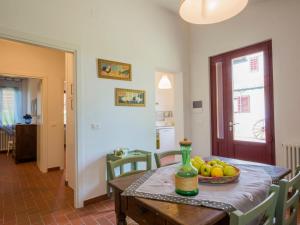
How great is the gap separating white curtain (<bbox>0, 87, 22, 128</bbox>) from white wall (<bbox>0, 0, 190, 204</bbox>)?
550cm

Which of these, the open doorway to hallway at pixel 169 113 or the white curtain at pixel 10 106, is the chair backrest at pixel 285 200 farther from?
the white curtain at pixel 10 106

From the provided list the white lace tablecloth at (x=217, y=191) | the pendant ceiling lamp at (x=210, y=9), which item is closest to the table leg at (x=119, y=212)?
the white lace tablecloth at (x=217, y=191)

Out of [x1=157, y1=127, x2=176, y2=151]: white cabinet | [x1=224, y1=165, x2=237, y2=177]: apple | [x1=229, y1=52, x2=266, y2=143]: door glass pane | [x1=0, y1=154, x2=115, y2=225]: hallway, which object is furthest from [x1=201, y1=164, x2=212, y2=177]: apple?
[x1=157, y1=127, x2=176, y2=151]: white cabinet

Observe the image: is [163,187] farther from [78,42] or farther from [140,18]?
[140,18]

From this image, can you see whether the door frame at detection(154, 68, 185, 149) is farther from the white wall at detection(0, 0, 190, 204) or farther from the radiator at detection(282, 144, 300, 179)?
the radiator at detection(282, 144, 300, 179)

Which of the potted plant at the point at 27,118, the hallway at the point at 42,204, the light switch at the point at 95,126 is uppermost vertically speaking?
the potted plant at the point at 27,118

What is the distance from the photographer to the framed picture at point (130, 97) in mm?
3068

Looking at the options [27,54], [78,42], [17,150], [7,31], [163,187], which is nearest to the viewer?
[163,187]

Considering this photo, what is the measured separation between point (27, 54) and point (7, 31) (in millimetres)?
2186

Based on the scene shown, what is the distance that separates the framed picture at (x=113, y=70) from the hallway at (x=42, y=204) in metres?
1.83

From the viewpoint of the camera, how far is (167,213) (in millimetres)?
933

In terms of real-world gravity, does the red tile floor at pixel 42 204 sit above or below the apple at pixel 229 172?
below

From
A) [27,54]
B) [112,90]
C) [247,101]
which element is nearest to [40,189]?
[112,90]

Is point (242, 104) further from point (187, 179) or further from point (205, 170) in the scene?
point (187, 179)
